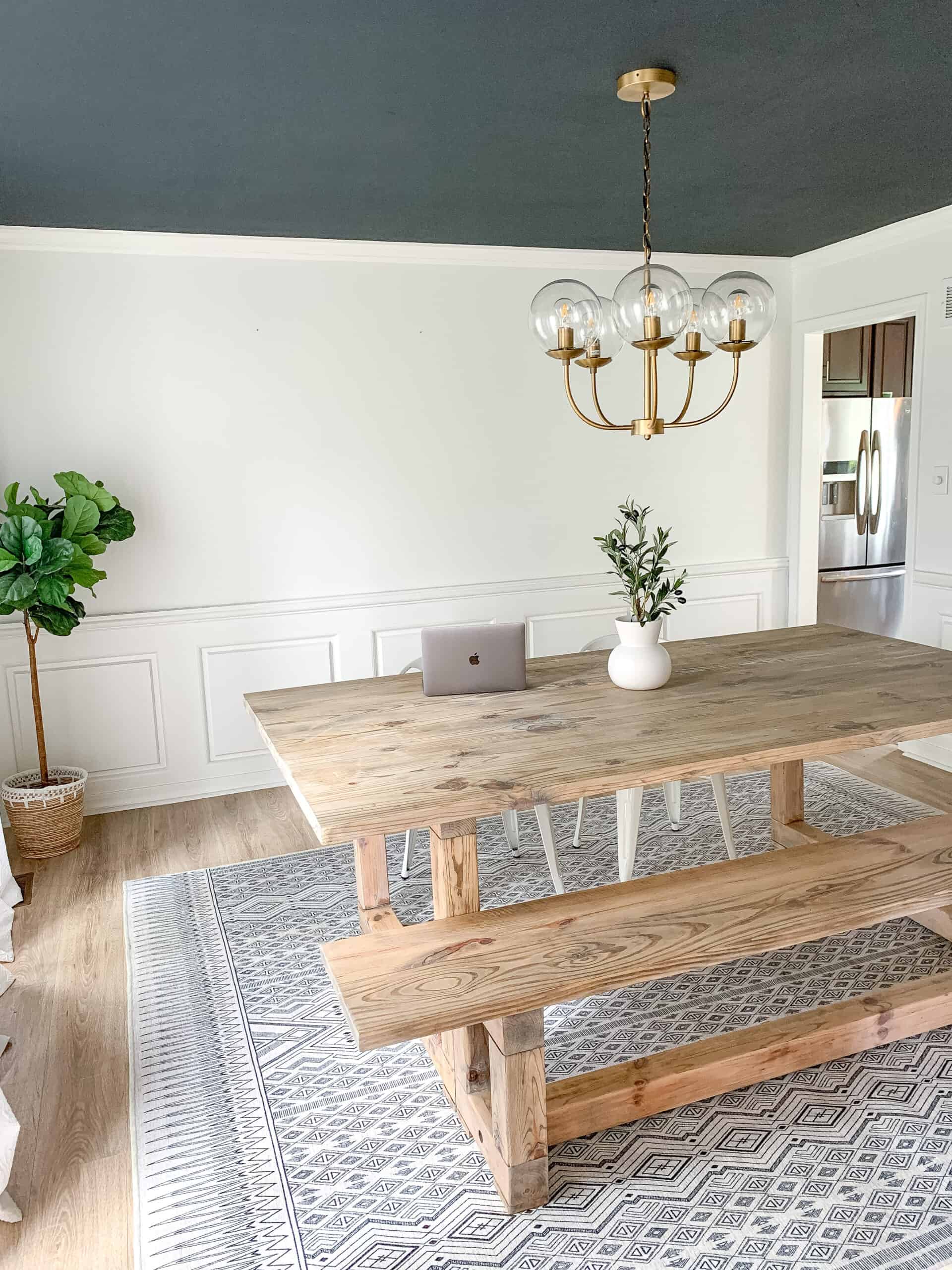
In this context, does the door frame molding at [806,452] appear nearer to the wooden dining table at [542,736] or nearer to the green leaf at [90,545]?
the wooden dining table at [542,736]

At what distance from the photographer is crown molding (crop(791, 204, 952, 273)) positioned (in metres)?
4.07

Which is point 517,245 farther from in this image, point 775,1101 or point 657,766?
point 775,1101

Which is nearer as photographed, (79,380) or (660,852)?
(660,852)

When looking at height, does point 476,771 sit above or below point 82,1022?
above

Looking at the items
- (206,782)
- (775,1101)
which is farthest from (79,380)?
(775,1101)

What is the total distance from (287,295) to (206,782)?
2.23 m

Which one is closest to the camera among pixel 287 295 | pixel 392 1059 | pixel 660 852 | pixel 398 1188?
pixel 398 1188

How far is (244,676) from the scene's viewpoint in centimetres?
435

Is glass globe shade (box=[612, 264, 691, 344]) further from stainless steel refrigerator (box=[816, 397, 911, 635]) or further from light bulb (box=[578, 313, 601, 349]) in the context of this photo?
stainless steel refrigerator (box=[816, 397, 911, 635])

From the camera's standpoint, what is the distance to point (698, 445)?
16.9ft

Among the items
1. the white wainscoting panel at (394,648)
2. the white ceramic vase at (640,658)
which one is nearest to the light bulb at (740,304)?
the white ceramic vase at (640,658)

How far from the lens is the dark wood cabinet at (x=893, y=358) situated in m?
5.46

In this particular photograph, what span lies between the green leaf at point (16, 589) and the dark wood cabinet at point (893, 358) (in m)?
4.63

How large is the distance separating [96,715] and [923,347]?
13.2 feet
